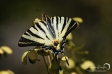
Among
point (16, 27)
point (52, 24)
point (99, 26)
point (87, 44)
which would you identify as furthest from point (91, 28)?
point (52, 24)

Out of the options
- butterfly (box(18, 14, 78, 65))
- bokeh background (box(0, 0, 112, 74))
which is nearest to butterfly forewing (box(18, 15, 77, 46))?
butterfly (box(18, 14, 78, 65))

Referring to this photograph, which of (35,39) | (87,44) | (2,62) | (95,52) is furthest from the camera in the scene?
(2,62)

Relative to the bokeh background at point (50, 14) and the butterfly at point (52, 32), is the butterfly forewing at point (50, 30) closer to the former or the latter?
the butterfly at point (52, 32)

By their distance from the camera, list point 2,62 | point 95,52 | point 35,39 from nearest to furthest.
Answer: point 35,39 < point 95,52 < point 2,62

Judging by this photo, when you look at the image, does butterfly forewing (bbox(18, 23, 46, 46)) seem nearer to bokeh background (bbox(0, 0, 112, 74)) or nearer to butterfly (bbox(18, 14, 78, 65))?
butterfly (bbox(18, 14, 78, 65))

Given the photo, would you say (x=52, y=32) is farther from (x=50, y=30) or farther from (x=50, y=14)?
(x=50, y=14)

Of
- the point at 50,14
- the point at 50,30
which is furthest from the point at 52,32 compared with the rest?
the point at 50,14

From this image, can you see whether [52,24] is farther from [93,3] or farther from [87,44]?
[93,3]
